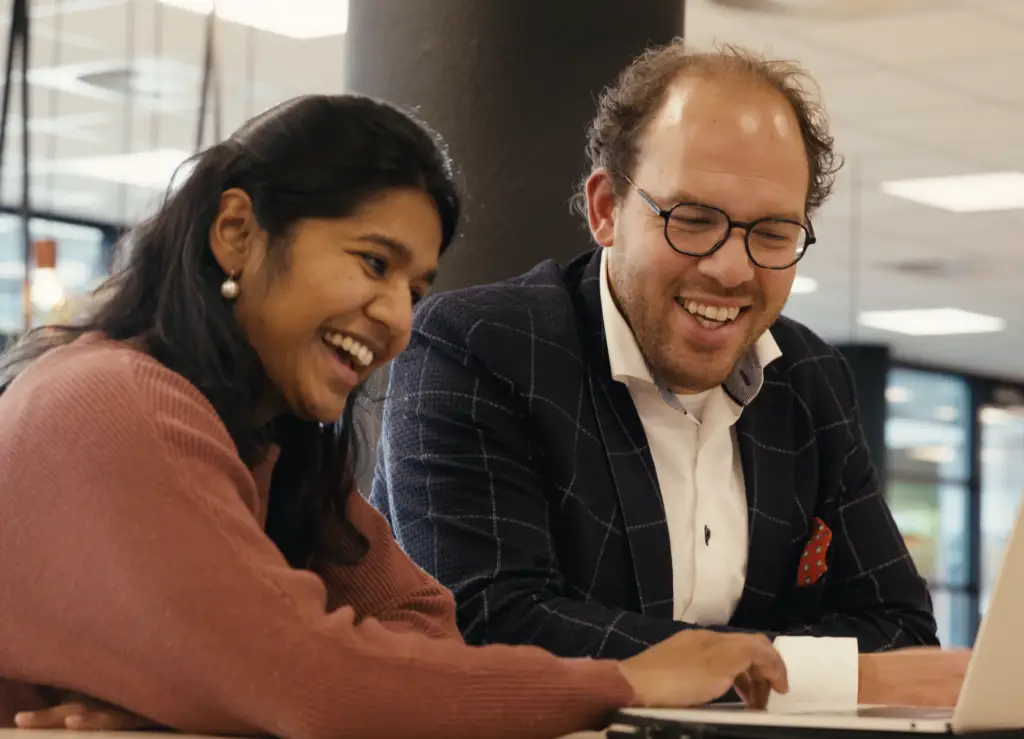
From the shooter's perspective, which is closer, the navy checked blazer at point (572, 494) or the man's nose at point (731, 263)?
the navy checked blazer at point (572, 494)

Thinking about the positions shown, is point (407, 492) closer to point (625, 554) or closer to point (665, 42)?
point (625, 554)

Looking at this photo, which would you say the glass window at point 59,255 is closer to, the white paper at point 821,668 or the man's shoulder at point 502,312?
the man's shoulder at point 502,312

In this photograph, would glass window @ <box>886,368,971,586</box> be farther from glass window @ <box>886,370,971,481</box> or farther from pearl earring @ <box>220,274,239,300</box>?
pearl earring @ <box>220,274,239,300</box>

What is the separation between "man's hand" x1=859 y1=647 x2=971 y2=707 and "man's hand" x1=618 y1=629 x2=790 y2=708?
1.27 ft

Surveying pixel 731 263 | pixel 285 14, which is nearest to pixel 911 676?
pixel 731 263

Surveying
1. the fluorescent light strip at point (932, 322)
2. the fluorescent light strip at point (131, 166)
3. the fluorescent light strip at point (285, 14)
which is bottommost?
the fluorescent light strip at point (932, 322)

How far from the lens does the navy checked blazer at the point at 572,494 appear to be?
6.52ft

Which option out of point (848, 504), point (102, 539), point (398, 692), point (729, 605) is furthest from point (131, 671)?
point (848, 504)

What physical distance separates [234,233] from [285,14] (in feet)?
14.5

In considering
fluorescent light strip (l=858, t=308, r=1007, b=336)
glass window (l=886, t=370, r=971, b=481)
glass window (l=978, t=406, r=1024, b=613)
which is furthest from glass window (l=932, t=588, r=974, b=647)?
fluorescent light strip (l=858, t=308, r=1007, b=336)

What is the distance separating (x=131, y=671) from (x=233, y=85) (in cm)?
591

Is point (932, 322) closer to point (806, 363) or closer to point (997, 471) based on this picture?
point (997, 471)

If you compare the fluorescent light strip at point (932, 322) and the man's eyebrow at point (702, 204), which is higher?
the man's eyebrow at point (702, 204)

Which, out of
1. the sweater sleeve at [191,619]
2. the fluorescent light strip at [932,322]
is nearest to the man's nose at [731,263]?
the sweater sleeve at [191,619]
